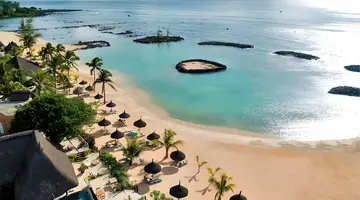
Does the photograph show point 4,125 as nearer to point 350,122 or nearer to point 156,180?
point 156,180

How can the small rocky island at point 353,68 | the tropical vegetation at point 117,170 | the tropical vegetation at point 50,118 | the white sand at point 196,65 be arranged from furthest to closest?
1. the small rocky island at point 353,68
2. the white sand at point 196,65
3. the tropical vegetation at point 50,118
4. the tropical vegetation at point 117,170

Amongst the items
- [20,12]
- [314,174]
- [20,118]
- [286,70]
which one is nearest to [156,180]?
Answer: [20,118]

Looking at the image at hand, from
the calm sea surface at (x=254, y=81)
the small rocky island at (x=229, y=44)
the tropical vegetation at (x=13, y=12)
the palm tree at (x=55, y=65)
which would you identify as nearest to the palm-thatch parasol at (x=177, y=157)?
the calm sea surface at (x=254, y=81)

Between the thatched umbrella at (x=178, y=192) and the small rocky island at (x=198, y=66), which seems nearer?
the thatched umbrella at (x=178, y=192)

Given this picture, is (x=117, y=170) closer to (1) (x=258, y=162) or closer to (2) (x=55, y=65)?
(1) (x=258, y=162)

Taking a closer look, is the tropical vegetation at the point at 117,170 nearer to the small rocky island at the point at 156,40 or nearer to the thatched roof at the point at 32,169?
the thatched roof at the point at 32,169

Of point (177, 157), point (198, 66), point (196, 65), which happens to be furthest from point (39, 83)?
point (196, 65)

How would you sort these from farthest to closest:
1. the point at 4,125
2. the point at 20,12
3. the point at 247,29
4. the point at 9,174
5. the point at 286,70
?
the point at 20,12, the point at 247,29, the point at 286,70, the point at 4,125, the point at 9,174
